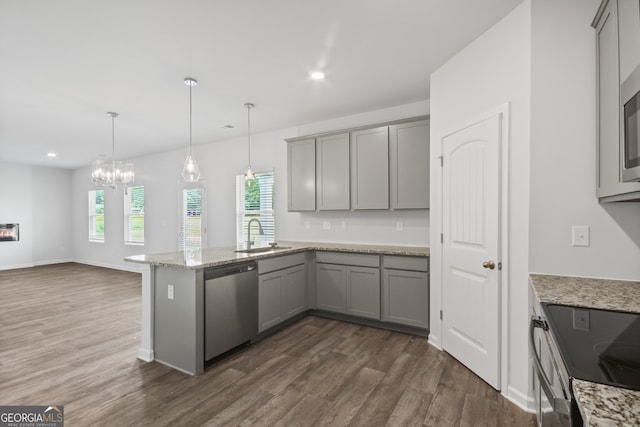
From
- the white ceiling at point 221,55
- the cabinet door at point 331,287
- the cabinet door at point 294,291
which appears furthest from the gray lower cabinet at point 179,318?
the white ceiling at point 221,55

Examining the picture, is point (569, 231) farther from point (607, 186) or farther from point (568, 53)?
point (568, 53)

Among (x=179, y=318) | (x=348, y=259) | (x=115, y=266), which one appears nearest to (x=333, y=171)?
(x=348, y=259)

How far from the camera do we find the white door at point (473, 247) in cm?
232

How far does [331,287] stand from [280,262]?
81 cm

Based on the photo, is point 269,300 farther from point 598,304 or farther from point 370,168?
point 598,304

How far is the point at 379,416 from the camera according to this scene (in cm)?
205

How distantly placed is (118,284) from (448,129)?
21.6ft

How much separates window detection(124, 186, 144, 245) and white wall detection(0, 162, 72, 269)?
2959 millimetres

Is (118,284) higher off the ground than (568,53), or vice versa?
(568,53)

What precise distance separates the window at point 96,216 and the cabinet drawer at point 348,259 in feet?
24.6

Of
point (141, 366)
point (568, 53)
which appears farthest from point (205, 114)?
point (568, 53)

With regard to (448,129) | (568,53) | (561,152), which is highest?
(568,53)

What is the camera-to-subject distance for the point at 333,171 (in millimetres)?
4273

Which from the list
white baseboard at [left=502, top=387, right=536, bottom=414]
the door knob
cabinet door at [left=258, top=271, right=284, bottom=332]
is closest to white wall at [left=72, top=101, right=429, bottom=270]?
cabinet door at [left=258, top=271, right=284, bottom=332]
